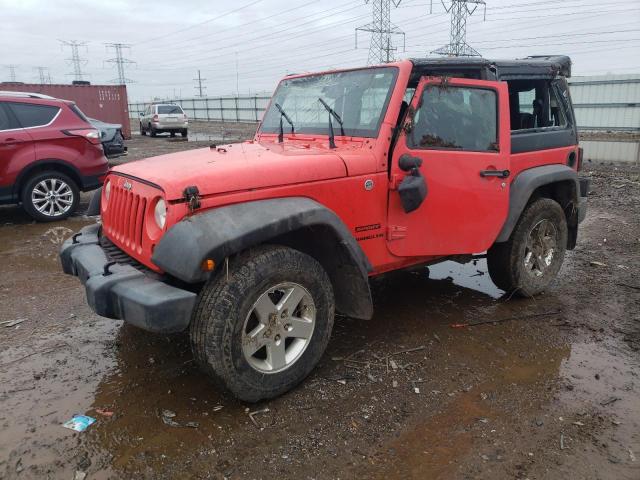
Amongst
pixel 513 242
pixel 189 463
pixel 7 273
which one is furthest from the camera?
pixel 7 273

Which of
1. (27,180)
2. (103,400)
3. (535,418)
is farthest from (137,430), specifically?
(27,180)

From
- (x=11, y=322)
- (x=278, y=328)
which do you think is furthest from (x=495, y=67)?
(x=11, y=322)

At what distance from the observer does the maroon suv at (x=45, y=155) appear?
736 cm

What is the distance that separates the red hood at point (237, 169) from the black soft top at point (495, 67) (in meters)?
0.98

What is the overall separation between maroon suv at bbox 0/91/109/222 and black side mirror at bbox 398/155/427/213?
6169mm

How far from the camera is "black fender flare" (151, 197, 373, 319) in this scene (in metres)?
2.61

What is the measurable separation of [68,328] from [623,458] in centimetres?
395

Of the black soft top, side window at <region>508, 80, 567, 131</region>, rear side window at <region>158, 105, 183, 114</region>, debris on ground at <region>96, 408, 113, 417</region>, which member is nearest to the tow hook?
debris on ground at <region>96, 408, 113, 417</region>

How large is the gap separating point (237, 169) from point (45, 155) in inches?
231

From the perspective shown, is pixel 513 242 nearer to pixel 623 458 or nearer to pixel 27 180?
pixel 623 458

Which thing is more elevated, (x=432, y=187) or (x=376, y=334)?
(x=432, y=187)

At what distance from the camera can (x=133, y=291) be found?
Answer: 2711mm

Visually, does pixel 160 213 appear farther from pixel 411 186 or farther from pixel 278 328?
pixel 411 186

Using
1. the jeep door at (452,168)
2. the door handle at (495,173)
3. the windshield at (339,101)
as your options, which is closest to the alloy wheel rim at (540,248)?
the jeep door at (452,168)
